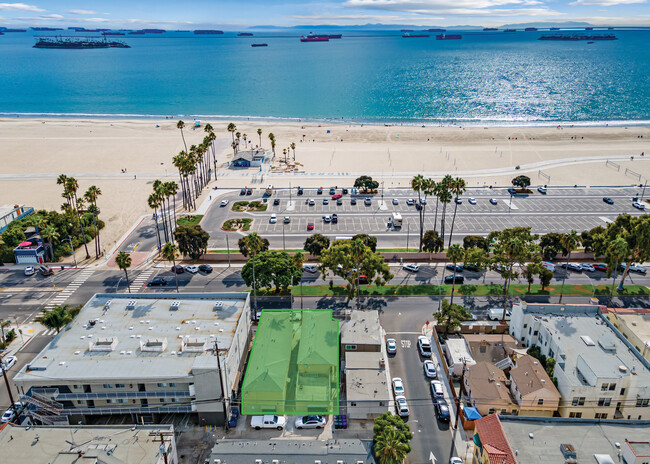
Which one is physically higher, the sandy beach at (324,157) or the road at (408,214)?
the sandy beach at (324,157)

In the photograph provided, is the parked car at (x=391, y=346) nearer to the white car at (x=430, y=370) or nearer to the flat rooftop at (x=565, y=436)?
the white car at (x=430, y=370)

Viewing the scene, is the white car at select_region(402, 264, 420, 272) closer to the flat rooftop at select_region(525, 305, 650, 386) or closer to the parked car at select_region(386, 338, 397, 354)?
the parked car at select_region(386, 338, 397, 354)

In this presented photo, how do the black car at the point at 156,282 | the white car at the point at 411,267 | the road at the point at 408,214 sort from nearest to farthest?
the black car at the point at 156,282
the white car at the point at 411,267
the road at the point at 408,214

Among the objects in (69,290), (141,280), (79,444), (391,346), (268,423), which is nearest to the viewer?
(79,444)

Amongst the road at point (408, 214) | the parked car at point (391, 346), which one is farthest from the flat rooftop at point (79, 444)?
the road at point (408, 214)

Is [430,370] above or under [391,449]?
under

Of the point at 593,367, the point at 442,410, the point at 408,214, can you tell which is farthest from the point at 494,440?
the point at 408,214

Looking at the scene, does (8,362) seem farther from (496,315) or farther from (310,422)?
(496,315)
